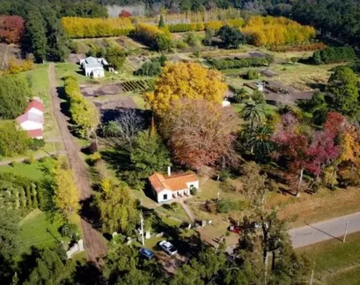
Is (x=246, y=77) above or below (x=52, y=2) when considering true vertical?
below

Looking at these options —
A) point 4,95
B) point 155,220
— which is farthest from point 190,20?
point 155,220

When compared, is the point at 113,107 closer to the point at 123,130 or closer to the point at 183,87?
the point at 123,130

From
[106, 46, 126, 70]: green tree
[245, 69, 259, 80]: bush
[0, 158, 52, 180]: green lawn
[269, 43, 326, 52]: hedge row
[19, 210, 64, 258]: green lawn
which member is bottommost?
[19, 210, 64, 258]: green lawn

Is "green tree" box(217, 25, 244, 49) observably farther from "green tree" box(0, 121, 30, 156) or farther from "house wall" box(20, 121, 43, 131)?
"green tree" box(0, 121, 30, 156)

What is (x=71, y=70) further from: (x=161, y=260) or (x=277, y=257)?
(x=277, y=257)

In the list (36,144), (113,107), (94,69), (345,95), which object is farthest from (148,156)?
(94,69)

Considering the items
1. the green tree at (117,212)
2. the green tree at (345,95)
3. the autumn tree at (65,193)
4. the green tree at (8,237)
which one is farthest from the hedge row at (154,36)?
the green tree at (8,237)

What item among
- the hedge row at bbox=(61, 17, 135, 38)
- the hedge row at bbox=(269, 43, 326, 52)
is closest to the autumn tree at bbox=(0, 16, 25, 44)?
the hedge row at bbox=(61, 17, 135, 38)
